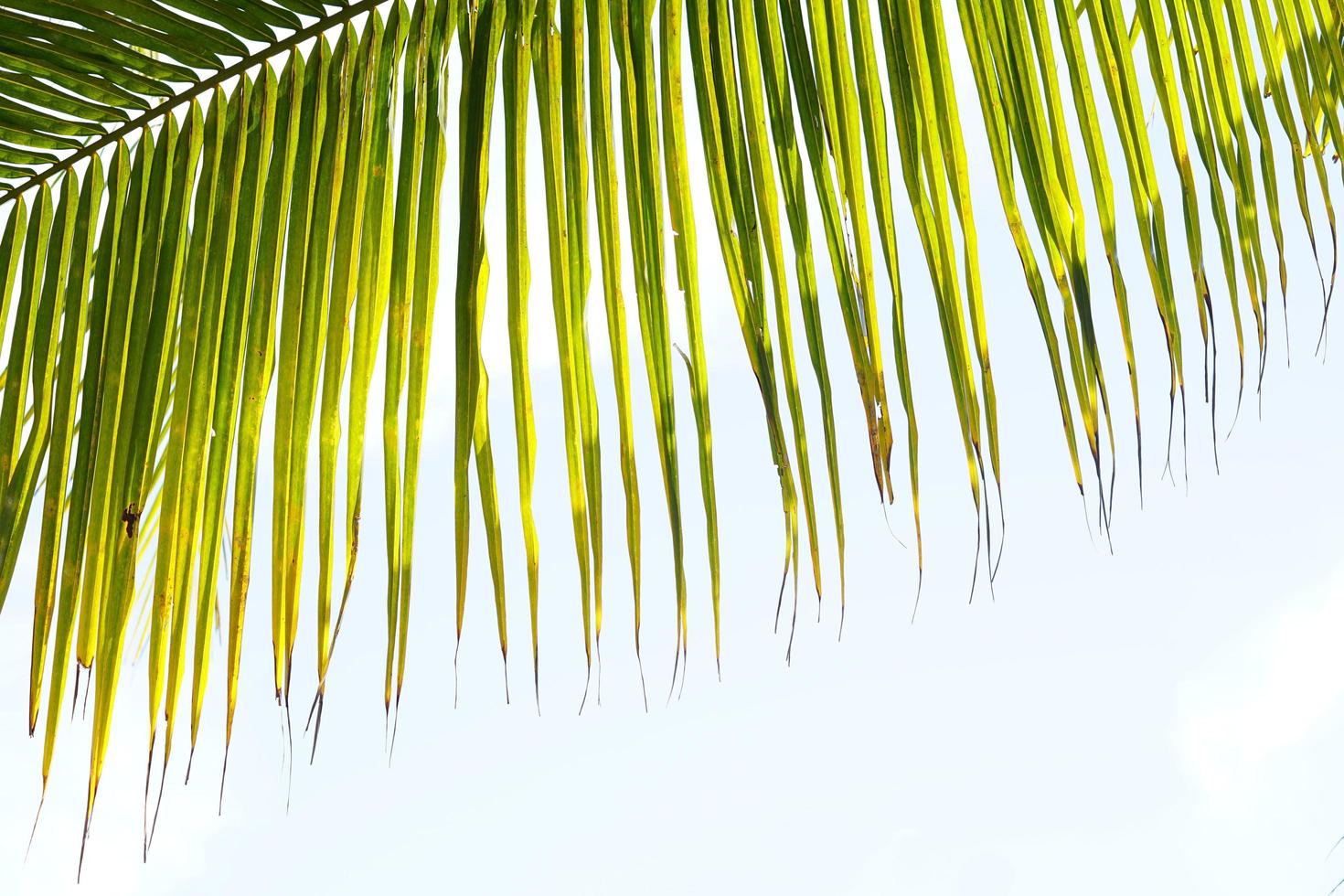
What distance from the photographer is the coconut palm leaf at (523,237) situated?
0.71 meters

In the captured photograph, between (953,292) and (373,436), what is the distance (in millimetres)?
430

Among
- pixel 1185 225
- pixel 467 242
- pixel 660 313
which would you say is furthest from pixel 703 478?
pixel 1185 225

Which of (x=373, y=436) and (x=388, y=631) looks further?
(x=373, y=436)

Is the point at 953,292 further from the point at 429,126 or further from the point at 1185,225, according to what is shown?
the point at 429,126

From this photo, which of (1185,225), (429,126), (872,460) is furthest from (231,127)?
(1185,225)

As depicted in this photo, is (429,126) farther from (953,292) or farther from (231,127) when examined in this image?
(953,292)

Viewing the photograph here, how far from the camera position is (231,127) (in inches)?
29.9

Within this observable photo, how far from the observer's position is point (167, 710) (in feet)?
2.31

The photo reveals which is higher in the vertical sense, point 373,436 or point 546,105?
point 546,105

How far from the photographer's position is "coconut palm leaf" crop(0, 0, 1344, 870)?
0.71m

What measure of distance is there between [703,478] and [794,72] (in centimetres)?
28

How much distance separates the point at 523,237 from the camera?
29.2 inches

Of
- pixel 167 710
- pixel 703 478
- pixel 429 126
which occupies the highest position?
pixel 429 126

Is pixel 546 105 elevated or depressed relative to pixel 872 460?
elevated
